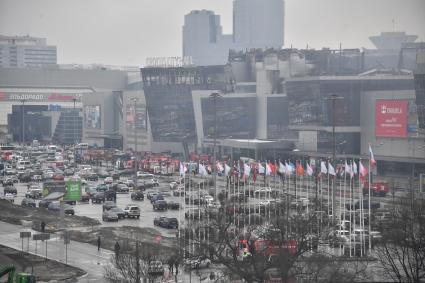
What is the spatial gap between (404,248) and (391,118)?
46.9 meters

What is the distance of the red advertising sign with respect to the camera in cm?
7619

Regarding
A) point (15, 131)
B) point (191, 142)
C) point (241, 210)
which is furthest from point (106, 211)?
point (15, 131)

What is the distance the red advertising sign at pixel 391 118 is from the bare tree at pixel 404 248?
37051 mm

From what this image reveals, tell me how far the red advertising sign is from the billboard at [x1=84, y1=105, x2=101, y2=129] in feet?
154

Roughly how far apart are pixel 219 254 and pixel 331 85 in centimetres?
5113

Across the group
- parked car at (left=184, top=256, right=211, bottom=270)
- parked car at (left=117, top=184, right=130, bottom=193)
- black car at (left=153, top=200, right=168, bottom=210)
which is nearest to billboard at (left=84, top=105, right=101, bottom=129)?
parked car at (left=117, top=184, right=130, bottom=193)

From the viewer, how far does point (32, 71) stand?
153m

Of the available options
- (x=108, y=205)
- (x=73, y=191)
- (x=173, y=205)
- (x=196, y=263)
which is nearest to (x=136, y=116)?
(x=108, y=205)

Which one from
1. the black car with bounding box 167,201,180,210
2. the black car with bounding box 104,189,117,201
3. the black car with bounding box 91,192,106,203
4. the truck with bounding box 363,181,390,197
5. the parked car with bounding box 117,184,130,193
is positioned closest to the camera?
the black car with bounding box 167,201,180,210

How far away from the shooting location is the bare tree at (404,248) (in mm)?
29484

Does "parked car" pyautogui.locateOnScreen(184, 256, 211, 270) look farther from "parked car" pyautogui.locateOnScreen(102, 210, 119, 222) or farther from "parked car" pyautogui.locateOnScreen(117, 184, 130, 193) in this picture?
"parked car" pyautogui.locateOnScreen(117, 184, 130, 193)

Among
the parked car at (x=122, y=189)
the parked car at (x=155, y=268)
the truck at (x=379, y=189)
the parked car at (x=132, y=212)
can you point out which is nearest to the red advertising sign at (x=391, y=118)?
the truck at (x=379, y=189)

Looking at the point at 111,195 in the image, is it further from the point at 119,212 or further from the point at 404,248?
the point at 404,248

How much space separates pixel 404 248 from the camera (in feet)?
103
